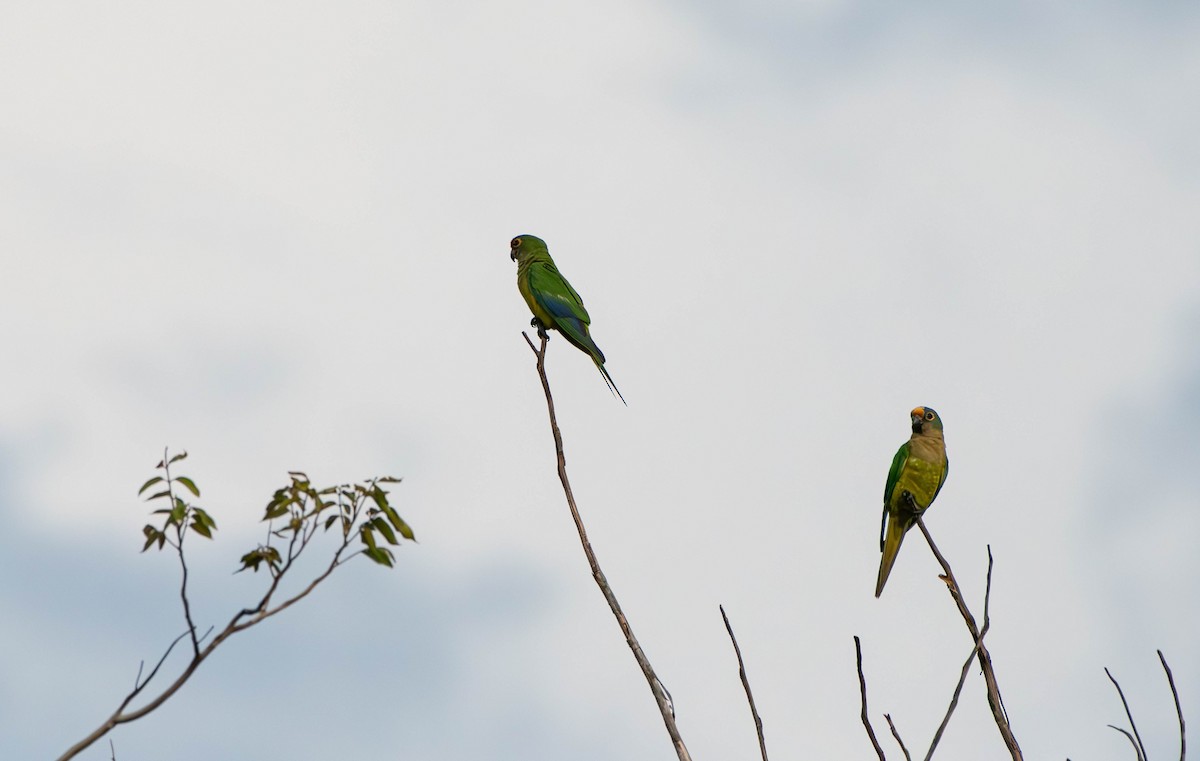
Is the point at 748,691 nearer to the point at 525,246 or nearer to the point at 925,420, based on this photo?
the point at 925,420

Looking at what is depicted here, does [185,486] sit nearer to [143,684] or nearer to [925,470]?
[143,684]

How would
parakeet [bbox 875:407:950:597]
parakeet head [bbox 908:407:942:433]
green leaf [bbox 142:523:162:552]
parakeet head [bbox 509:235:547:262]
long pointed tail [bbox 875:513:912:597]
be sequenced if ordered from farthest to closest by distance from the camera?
parakeet head [bbox 509:235:547:262]
parakeet head [bbox 908:407:942:433]
parakeet [bbox 875:407:950:597]
long pointed tail [bbox 875:513:912:597]
green leaf [bbox 142:523:162:552]

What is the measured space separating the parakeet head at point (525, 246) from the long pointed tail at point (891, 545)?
4725 millimetres

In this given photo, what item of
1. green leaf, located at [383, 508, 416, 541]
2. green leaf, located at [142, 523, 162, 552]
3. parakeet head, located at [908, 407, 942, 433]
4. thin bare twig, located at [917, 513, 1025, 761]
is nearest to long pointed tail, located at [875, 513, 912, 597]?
parakeet head, located at [908, 407, 942, 433]

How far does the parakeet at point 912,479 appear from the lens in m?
9.49

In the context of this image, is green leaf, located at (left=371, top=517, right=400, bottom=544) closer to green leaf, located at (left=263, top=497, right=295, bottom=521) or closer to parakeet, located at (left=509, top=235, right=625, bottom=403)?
green leaf, located at (left=263, top=497, right=295, bottom=521)

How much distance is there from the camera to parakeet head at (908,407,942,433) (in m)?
10.2

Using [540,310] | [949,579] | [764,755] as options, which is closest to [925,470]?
[540,310]

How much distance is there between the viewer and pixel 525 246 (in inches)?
481

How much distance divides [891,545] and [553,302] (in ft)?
12.6

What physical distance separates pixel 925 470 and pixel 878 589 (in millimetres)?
1448

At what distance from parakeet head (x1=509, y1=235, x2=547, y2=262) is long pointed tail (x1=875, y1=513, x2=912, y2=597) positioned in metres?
4.72

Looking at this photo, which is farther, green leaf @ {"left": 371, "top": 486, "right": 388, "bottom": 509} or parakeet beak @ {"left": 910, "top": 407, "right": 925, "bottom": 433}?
parakeet beak @ {"left": 910, "top": 407, "right": 925, "bottom": 433}

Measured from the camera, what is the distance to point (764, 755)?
3760 millimetres
